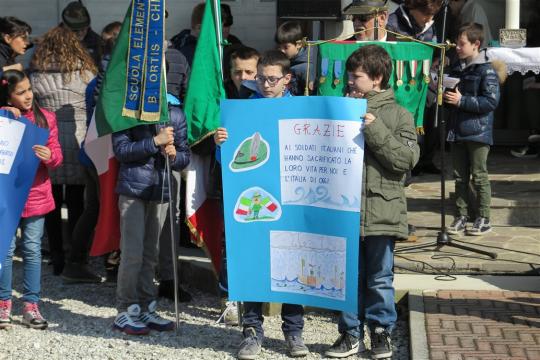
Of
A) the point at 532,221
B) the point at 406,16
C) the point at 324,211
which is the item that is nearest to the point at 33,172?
the point at 324,211

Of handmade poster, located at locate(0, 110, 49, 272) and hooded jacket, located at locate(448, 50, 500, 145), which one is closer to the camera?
handmade poster, located at locate(0, 110, 49, 272)

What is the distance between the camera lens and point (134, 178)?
772 cm

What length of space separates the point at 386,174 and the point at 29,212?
2560 millimetres

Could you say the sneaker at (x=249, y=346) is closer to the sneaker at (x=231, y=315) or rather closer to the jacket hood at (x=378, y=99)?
the sneaker at (x=231, y=315)

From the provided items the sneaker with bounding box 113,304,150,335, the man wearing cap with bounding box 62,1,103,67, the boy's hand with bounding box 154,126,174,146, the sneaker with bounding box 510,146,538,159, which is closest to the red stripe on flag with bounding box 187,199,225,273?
the sneaker with bounding box 113,304,150,335

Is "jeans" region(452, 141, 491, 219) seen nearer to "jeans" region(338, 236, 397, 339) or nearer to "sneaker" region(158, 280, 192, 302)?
"sneaker" region(158, 280, 192, 302)

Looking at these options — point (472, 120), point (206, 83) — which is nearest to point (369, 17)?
point (472, 120)

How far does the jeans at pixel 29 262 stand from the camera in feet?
26.3

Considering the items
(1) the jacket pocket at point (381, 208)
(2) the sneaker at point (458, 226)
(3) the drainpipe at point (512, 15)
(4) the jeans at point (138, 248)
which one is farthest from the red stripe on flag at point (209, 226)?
(3) the drainpipe at point (512, 15)

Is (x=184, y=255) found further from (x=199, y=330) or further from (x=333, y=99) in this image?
(x=333, y=99)

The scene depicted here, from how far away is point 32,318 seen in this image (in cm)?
807

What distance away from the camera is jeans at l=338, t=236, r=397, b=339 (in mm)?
6969

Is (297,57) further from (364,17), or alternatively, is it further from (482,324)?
(482,324)

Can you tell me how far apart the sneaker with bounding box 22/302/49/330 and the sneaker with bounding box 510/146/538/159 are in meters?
7.13
